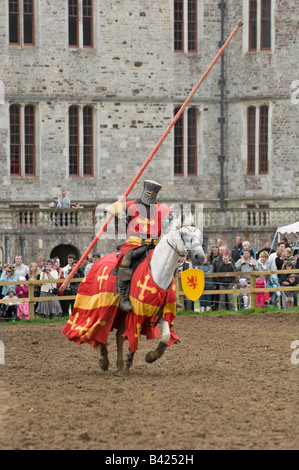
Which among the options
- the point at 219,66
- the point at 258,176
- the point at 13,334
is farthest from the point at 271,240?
the point at 13,334

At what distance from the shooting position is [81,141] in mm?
37750

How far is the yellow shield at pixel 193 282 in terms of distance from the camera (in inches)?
489

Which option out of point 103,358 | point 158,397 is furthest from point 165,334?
point 158,397

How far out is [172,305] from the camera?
1266 centimetres

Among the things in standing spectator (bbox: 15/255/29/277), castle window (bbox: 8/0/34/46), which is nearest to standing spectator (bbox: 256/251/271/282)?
standing spectator (bbox: 15/255/29/277)

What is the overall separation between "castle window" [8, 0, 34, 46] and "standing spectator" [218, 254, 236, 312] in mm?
17302

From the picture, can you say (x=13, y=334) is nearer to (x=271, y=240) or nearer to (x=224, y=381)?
(x=224, y=381)

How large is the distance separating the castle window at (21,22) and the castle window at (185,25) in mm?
5488

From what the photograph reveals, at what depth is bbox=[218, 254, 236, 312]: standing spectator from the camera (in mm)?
22622

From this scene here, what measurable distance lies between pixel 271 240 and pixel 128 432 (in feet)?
88.9

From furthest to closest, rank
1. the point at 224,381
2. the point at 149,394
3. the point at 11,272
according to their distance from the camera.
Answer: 1. the point at 11,272
2. the point at 224,381
3. the point at 149,394

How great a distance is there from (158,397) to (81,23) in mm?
28315

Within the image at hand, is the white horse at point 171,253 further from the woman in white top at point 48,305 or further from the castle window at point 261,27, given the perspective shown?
the castle window at point 261,27
